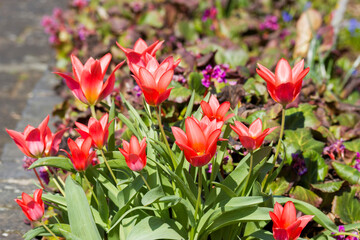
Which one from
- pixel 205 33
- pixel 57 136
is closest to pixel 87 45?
pixel 205 33

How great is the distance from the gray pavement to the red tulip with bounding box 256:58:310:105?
1.18 metres

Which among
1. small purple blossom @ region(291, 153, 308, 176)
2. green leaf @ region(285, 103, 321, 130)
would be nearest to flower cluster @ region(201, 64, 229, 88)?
green leaf @ region(285, 103, 321, 130)

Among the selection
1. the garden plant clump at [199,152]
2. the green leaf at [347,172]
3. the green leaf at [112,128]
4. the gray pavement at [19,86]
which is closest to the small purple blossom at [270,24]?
the garden plant clump at [199,152]

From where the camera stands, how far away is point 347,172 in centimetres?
186

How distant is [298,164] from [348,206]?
245 millimetres

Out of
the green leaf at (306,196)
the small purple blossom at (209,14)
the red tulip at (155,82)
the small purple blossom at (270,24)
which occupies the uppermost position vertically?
the small purple blossom at (209,14)

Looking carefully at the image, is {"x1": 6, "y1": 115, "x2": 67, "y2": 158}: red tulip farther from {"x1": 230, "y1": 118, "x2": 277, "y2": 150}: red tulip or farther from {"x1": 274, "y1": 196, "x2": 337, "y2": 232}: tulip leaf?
{"x1": 274, "y1": 196, "x2": 337, "y2": 232}: tulip leaf

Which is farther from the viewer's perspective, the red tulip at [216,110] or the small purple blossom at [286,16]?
the small purple blossom at [286,16]

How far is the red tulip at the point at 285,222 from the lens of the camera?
4.19 ft

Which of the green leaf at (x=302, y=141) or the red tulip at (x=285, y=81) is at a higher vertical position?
the red tulip at (x=285, y=81)

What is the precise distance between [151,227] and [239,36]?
110 inches

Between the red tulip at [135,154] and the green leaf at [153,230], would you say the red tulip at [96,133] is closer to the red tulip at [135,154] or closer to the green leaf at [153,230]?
the red tulip at [135,154]

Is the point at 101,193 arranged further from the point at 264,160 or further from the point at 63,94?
the point at 63,94

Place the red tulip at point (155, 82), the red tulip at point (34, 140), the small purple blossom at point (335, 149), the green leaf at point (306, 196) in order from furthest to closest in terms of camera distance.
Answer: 1. the small purple blossom at point (335, 149)
2. the green leaf at point (306, 196)
3. the red tulip at point (34, 140)
4. the red tulip at point (155, 82)
